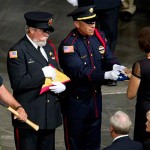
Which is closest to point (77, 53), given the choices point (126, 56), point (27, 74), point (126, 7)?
point (27, 74)

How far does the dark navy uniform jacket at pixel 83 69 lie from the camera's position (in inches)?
222

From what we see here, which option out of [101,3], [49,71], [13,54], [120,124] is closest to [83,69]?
[49,71]

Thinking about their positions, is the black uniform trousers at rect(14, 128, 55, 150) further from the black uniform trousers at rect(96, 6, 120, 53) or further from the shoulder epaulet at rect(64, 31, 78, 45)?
the black uniform trousers at rect(96, 6, 120, 53)

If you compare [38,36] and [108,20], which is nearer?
[38,36]

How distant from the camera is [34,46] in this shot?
5383 mm

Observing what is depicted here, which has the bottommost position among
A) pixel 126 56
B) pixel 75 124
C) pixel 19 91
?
pixel 126 56

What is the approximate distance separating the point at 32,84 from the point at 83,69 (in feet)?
1.93

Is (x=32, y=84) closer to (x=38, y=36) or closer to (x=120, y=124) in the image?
(x=38, y=36)

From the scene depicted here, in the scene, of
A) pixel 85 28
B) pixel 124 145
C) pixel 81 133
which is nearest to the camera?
pixel 124 145

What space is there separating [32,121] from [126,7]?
207 inches

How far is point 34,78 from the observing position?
5.29m

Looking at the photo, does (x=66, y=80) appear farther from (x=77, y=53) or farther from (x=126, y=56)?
(x=126, y=56)

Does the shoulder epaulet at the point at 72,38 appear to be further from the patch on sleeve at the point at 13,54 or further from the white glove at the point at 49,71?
the patch on sleeve at the point at 13,54

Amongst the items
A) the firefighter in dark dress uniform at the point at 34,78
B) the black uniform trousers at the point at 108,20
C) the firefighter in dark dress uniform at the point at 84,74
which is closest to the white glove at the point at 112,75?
the firefighter in dark dress uniform at the point at 84,74
